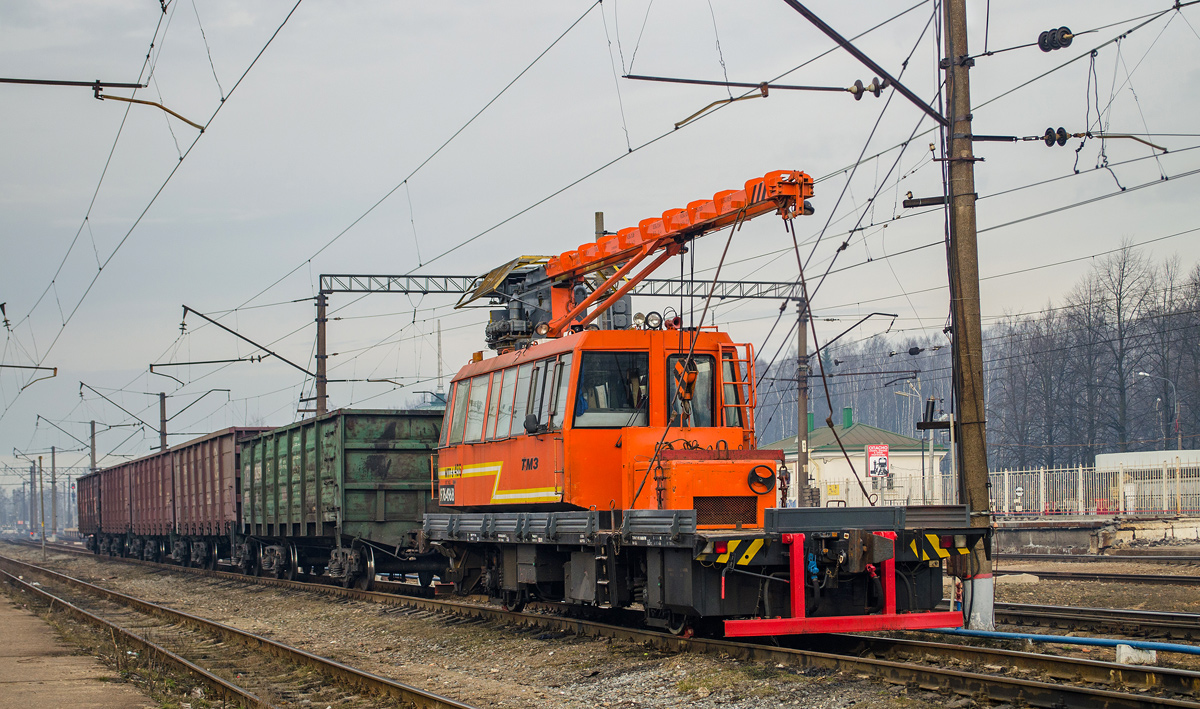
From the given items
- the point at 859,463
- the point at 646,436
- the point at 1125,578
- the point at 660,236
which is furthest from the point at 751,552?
the point at 859,463

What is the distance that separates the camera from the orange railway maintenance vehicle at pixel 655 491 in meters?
10.3

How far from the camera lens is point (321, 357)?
96.0ft

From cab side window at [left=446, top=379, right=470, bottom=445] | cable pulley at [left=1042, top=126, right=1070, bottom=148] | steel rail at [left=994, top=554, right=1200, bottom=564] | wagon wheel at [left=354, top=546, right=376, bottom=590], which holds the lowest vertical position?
steel rail at [left=994, top=554, right=1200, bottom=564]

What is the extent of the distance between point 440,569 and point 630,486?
8.68 m

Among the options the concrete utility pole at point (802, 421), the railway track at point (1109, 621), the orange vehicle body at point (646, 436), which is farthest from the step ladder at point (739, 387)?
the concrete utility pole at point (802, 421)

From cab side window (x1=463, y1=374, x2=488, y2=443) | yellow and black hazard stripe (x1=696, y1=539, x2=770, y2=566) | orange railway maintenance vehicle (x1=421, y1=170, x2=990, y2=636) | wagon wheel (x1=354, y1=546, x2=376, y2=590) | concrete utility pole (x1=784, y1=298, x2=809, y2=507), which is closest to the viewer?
yellow and black hazard stripe (x1=696, y1=539, x2=770, y2=566)

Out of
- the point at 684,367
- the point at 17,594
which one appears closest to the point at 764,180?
the point at 684,367

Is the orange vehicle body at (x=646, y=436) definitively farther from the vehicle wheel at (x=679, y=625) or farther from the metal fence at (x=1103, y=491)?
the metal fence at (x=1103, y=491)

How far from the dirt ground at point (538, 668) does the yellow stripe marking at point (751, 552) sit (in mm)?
879

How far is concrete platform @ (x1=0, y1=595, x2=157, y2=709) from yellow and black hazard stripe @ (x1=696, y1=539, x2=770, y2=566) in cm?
491

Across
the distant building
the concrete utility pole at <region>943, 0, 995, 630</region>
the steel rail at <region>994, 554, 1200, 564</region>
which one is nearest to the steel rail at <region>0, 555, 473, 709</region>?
the concrete utility pole at <region>943, 0, 995, 630</region>

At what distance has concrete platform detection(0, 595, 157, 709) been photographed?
975 cm

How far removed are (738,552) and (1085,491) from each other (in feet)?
91.4

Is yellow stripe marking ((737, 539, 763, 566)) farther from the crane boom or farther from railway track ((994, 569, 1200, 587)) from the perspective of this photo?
railway track ((994, 569, 1200, 587))
